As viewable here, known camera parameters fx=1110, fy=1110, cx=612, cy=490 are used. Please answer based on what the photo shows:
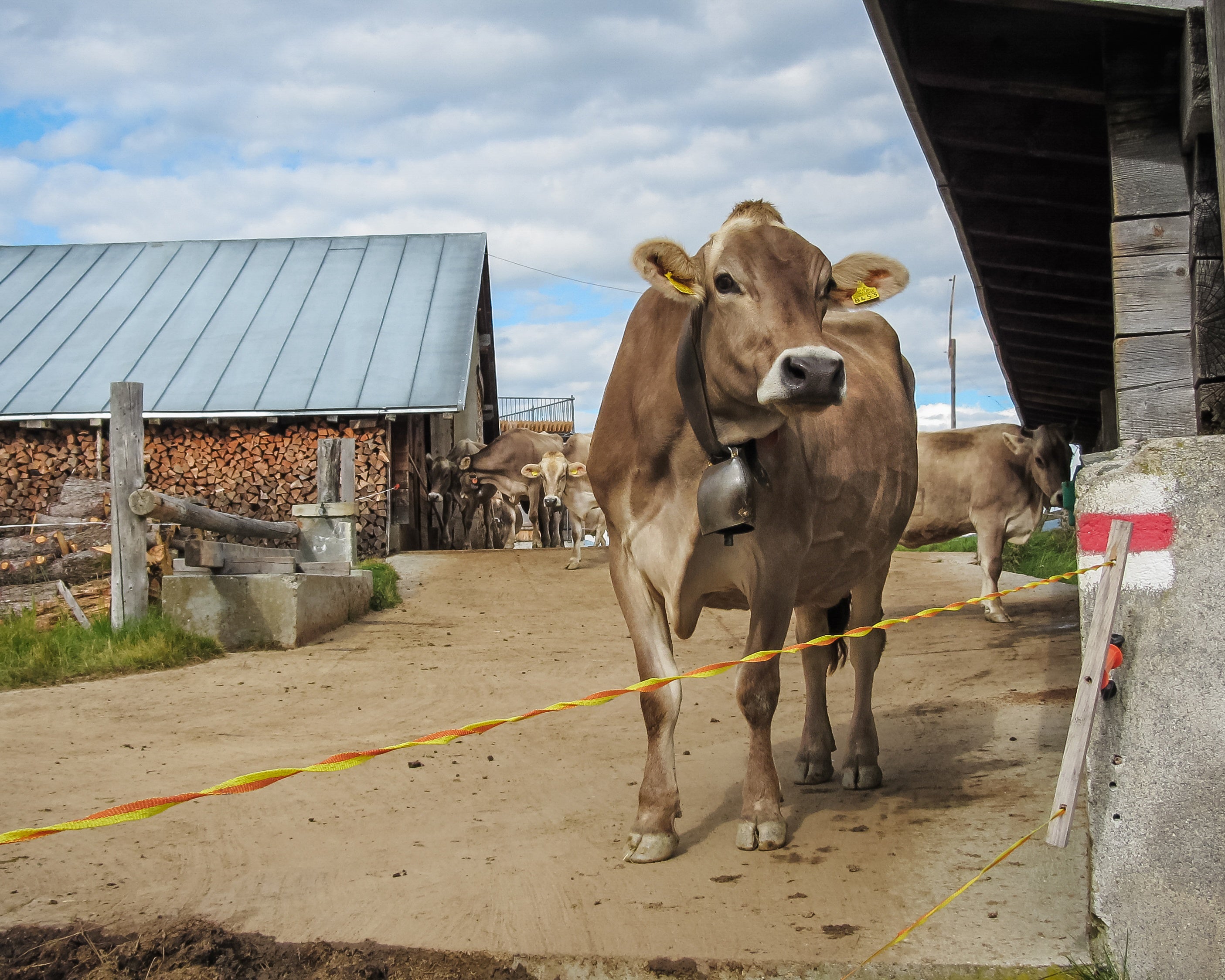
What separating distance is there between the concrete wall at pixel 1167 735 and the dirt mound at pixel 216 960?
1.64 metres

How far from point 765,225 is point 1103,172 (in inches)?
67.0

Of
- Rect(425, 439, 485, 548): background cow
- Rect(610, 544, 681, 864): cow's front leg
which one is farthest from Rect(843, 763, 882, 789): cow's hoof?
Rect(425, 439, 485, 548): background cow

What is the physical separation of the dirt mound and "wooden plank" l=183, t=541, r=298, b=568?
18.4 ft

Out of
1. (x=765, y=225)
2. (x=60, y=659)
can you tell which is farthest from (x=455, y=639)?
(x=765, y=225)

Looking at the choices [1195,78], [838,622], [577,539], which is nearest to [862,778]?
[838,622]

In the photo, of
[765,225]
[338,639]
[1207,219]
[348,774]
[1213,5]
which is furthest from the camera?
[338,639]

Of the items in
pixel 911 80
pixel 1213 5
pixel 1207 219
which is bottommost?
pixel 1207 219

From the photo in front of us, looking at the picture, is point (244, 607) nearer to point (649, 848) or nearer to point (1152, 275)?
point (649, 848)

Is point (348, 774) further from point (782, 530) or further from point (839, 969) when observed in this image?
point (839, 969)

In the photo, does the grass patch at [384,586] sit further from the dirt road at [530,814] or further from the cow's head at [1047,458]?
the cow's head at [1047,458]

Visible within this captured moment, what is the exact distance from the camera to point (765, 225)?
4172mm

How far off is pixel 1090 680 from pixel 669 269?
7.16 feet

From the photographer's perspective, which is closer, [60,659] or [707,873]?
[707,873]

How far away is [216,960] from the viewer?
3.11 m
